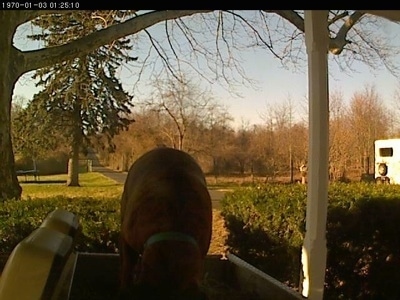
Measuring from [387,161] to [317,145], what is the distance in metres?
2.07

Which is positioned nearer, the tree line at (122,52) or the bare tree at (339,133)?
the bare tree at (339,133)

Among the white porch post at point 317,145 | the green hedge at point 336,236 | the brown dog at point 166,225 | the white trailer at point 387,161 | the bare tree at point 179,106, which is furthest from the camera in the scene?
the white trailer at point 387,161

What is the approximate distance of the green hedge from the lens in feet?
10.8

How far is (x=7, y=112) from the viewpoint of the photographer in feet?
12.6

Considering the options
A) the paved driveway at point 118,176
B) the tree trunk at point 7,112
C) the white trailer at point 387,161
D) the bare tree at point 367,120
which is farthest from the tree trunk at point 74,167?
the white trailer at point 387,161

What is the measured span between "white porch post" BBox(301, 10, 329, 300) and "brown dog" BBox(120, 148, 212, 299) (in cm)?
62

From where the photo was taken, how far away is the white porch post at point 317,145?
2291mm

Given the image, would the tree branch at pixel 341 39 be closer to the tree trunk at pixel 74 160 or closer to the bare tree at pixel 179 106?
the bare tree at pixel 179 106

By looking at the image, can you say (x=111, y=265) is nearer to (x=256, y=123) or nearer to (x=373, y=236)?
(x=256, y=123)

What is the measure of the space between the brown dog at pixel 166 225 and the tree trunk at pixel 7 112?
1742mm

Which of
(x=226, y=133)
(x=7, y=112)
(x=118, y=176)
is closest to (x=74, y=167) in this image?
(x=118, y=176)

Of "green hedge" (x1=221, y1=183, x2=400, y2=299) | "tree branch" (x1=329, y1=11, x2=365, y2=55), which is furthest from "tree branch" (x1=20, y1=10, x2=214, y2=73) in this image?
"green hedge" (x1=221, y1=183, x2=400, y2=299)

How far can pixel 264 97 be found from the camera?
370 centimetres
